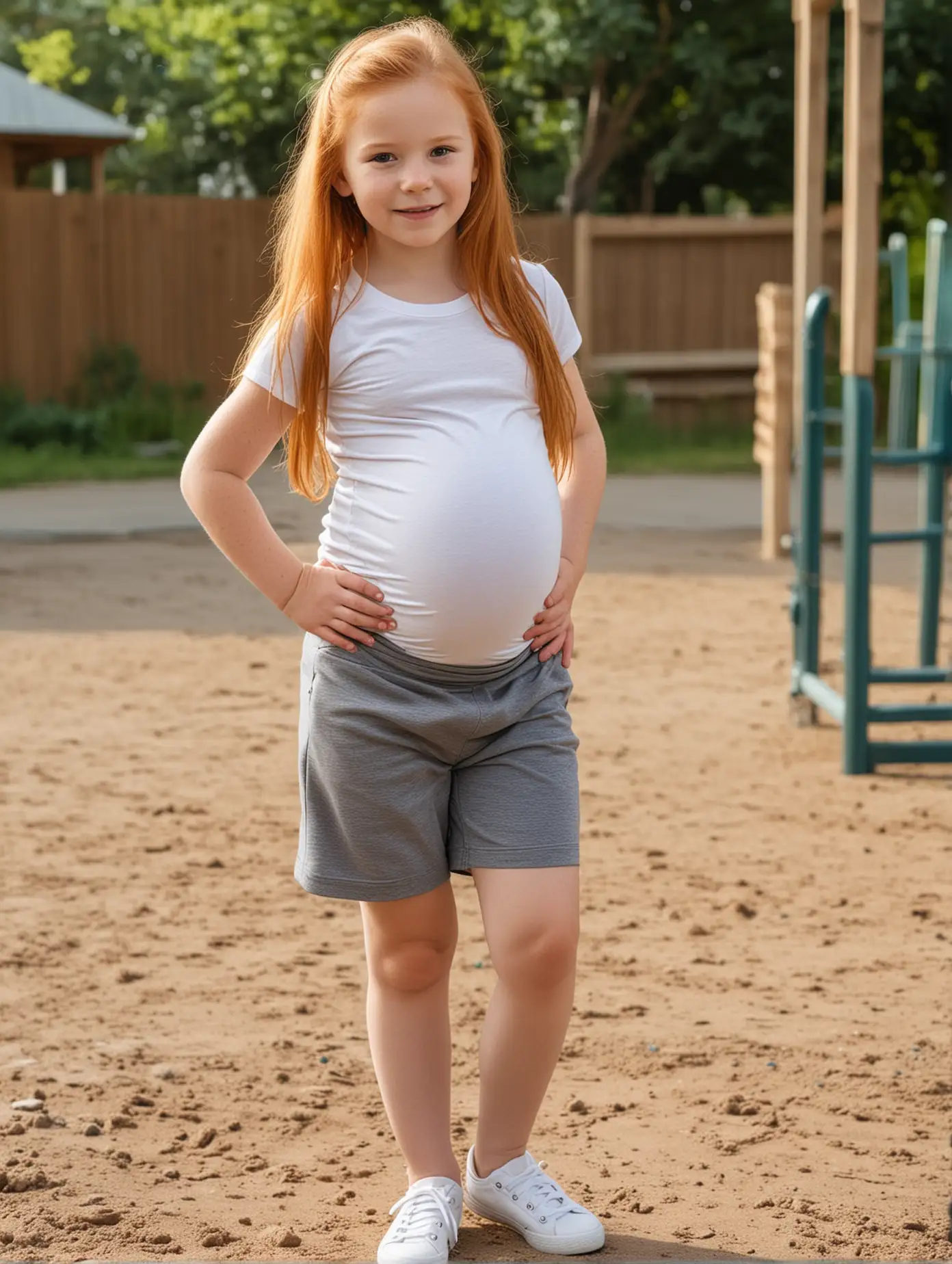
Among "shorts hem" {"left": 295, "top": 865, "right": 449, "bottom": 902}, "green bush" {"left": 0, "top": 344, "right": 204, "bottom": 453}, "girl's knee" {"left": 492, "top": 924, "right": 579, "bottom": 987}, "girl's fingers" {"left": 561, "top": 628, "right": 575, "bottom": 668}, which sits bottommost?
"green bush" {"left": 0, "top": 344, "right": 204, "bottom": 453}

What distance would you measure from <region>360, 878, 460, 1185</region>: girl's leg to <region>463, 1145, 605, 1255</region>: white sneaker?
0.18 feet

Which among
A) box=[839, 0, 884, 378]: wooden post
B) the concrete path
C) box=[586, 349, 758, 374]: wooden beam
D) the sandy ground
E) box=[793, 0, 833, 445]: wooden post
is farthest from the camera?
box=[586, 349, 758, 374]: wooden beam

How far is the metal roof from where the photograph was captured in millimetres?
17391

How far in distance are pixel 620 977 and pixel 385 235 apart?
1872 millimetres

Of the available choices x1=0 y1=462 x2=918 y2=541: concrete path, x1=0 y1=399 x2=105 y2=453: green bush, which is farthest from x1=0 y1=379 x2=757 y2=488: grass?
x1=0 y1=462 x2=918 y2=541: concrete path

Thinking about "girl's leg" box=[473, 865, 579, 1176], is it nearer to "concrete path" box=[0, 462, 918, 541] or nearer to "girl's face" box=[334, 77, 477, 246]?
"girl's face" box=[334, 77, 477, 246]

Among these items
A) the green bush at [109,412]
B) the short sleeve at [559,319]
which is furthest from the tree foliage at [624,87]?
the short sleeve at [559,319]

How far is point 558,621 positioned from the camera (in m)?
2.53

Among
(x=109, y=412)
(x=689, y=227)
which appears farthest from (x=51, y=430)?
(x=689, y=227)

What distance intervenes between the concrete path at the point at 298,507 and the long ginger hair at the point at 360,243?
7466 millimetres

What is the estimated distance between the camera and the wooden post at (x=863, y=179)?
5391mm

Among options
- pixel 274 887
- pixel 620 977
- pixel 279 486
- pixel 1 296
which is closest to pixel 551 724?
pixel 620 977

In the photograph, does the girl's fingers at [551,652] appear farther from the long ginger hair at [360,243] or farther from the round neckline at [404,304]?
the round neckline at [404,304]

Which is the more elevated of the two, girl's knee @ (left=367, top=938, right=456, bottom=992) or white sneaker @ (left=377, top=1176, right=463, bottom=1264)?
girl's knee @ (left=367, top=938, right=456, bottom=992)
